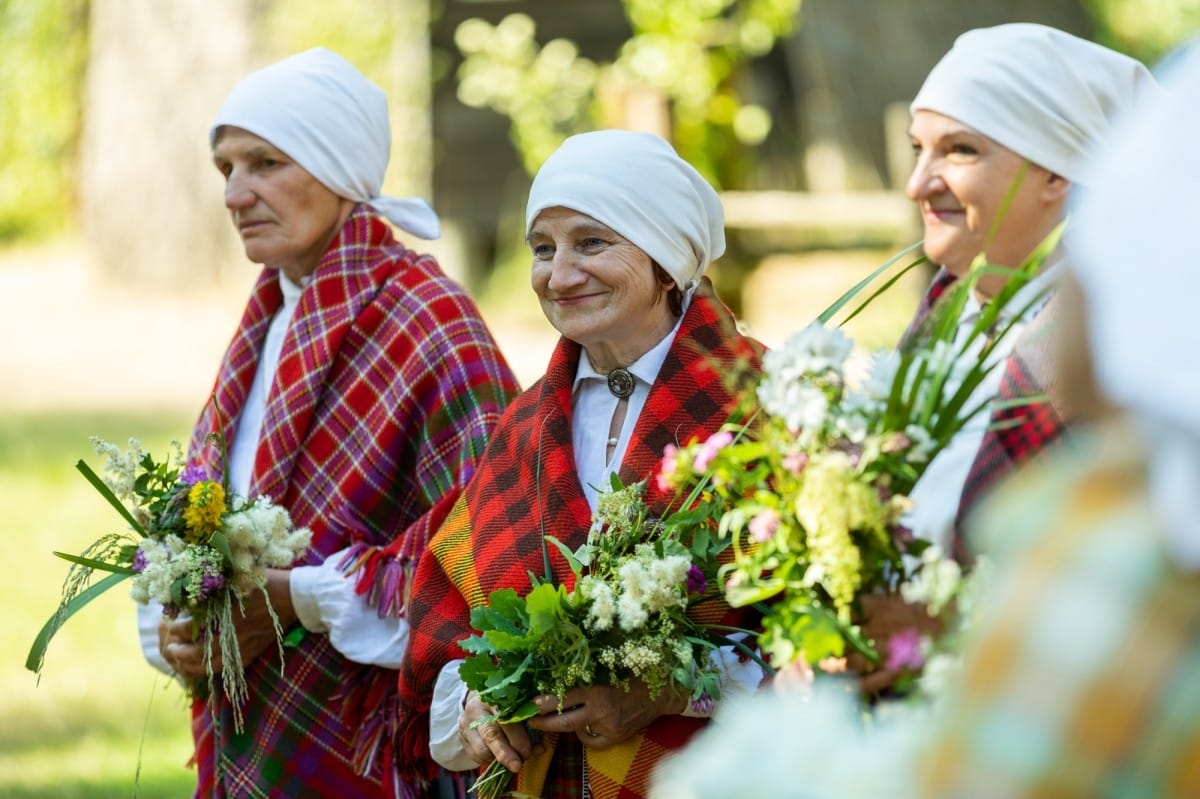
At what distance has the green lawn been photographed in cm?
593

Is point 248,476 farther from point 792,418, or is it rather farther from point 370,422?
point 792,418

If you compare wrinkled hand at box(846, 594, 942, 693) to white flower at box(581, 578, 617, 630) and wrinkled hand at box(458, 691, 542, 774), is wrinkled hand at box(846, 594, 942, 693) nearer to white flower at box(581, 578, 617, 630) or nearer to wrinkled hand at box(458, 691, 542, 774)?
white flower at box(581, 578, 617, 630)

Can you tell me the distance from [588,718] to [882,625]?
81 centimetres

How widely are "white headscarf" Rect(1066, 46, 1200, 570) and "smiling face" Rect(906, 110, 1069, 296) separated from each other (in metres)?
1.87

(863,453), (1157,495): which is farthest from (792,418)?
(1157,495)

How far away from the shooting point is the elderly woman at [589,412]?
315cm

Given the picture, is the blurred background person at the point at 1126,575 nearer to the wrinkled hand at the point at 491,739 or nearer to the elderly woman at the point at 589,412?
the elderly woman at the point at 589,412

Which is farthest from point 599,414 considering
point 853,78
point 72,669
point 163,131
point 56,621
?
point 163,131

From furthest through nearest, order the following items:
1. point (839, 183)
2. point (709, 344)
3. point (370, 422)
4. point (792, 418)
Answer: point (839, 183) → point (370, 422) → point (709, 344) → point (792, 418)

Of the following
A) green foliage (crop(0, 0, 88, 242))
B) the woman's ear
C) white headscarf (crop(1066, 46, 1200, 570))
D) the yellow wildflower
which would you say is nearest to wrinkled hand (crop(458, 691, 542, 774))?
the yellow wildflower

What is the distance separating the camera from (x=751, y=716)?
1816mm

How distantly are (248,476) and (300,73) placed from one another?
110cm

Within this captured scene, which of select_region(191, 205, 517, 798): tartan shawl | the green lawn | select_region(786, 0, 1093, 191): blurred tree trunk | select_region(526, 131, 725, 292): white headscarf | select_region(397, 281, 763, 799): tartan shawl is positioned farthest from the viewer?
select_region(786, 0, 1093, 191): blurred tree trunk

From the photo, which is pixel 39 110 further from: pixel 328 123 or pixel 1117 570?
pixel 1117 570
